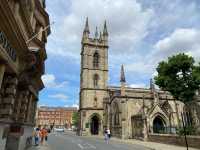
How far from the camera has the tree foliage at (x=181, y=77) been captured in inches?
1220

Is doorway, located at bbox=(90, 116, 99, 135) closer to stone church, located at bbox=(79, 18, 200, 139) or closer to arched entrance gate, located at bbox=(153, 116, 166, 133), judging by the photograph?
stone church, located at bbox=(79, 18, 200, 139)

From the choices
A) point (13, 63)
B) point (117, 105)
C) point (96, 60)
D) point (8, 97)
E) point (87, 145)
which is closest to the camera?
point (13, 63)

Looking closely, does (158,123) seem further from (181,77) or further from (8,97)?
(8,97)

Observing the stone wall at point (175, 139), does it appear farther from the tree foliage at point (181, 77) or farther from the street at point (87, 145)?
the tree foliage at point (181, 77)

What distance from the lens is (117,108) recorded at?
49.0m

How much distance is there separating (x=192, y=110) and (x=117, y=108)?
15.2 metres

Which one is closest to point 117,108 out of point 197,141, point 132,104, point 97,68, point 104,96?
point 132,104

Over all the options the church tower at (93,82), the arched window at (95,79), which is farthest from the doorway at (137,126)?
the arched window at (95,79)

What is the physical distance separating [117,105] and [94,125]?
482 inches

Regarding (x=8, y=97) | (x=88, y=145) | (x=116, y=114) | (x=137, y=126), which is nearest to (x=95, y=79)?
(x=116, y=114)

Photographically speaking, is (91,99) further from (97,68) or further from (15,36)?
(15,36)

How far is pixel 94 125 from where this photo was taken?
58156mm

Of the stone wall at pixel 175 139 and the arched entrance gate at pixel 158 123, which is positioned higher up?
the arched entrance gate at pixel 158 123

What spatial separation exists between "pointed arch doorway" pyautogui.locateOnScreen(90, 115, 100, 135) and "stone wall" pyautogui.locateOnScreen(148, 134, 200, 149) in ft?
74.6
